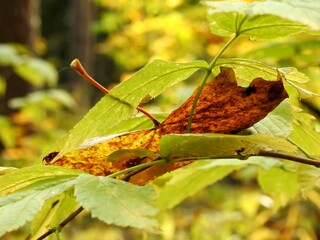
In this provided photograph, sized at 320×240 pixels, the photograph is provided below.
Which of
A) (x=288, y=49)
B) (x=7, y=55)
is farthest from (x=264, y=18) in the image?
(x=7, y=55)

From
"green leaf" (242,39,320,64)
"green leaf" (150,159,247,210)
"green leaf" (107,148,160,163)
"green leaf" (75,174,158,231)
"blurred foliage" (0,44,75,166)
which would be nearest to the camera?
"green leaf" (75,174,158,231)

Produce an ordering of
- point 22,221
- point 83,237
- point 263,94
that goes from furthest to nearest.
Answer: point 83,237
point 263,94
point 22,221

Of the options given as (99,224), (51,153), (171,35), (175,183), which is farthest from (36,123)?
(51,153)

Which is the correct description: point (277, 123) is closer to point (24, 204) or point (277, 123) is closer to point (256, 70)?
point (256, 70)

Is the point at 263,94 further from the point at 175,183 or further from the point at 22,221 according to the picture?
the point at 175,183

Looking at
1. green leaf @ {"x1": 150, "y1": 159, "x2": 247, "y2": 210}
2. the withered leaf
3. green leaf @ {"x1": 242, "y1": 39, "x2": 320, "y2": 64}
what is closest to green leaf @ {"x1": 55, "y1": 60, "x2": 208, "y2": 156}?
the withered leaf

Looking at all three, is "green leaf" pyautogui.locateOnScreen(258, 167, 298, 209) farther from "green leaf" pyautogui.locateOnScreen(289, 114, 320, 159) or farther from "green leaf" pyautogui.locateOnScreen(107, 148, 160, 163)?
"green leaf" pyautogui.locateOnScreen(107, 148, 160, 163)
